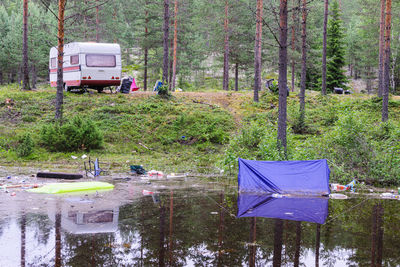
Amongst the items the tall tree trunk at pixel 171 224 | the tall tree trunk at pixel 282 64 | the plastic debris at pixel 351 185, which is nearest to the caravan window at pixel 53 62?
the tall tree trunk at pixel 282 64

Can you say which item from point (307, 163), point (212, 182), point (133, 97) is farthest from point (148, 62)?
point (307, 163)

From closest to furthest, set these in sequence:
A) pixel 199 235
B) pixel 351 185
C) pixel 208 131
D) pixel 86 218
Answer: pixel 199 235, pixel 86 218, pixel 351 185, pixel 208 131

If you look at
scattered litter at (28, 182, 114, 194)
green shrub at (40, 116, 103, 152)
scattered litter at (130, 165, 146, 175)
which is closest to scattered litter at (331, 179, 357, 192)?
scattered litter at (130, 165, 146, 175)

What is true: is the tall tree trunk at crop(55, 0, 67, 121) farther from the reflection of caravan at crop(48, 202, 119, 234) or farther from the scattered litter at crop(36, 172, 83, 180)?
the reflection of caravan at crop(48, 202, 119, 234)

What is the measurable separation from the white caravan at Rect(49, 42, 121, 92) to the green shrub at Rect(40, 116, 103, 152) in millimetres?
6391

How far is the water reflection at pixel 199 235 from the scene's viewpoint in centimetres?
720

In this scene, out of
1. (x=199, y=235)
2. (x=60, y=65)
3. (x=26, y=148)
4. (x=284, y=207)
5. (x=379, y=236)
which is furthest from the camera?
(x=60, y=65)

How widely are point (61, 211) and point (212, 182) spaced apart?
686 cm

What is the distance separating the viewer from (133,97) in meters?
28.7

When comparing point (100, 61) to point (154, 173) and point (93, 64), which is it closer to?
point (93, 64)

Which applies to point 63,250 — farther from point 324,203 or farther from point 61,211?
point 324,203

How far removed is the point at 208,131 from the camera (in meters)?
24.3

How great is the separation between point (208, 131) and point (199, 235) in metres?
15.8

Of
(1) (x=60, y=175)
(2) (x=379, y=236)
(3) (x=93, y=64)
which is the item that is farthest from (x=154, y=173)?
(3) (x=93, y=64)
